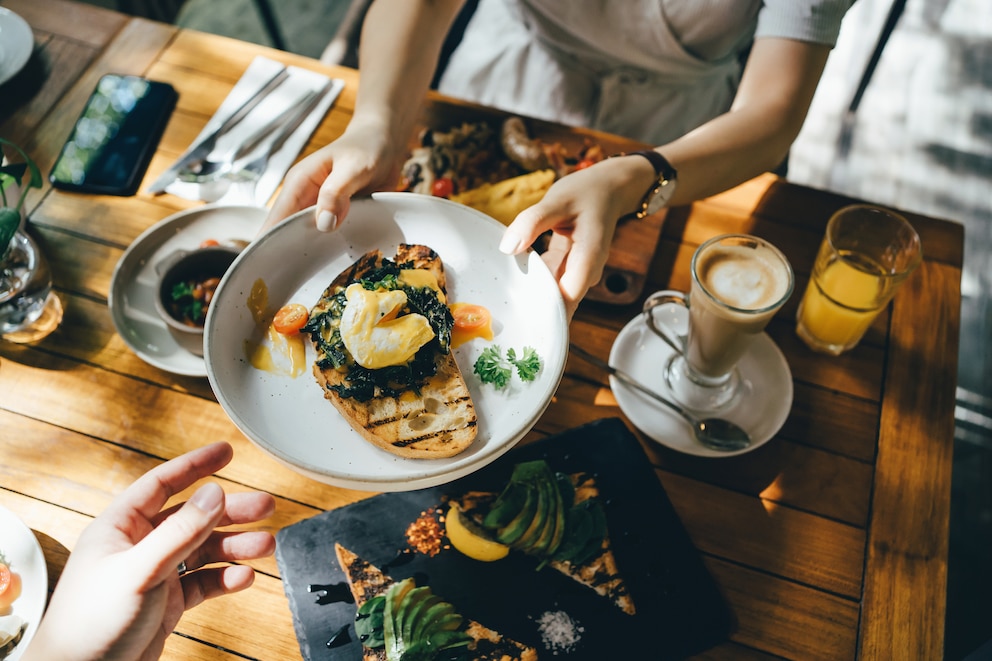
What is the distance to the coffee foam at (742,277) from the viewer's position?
130 centimetres

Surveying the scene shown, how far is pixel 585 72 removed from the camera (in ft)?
6.99

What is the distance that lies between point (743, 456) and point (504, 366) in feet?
1.83

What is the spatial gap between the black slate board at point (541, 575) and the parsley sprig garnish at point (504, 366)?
0.79ft

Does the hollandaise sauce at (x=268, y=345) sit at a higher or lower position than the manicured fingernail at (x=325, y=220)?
lower

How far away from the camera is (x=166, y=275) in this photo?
1.41 meters

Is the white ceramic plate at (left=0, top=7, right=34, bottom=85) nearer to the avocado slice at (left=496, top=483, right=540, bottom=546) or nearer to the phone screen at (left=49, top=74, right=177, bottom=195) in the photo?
the phone screen at (left=49, top=74, right=177, bottom=195)

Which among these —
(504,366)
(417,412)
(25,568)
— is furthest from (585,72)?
(25,568)

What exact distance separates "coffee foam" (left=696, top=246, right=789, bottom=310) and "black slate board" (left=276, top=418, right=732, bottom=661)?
1.21 ft

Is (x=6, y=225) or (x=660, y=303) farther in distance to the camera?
(x=660, y=303)

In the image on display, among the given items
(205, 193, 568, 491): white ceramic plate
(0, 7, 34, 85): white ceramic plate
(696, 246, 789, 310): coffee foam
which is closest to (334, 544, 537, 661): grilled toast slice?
(205, 193, 568, 491): white ceramic plate

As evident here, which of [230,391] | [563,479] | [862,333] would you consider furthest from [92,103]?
[862,333]

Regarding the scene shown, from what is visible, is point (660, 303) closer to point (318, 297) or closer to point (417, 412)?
point (417, 412)

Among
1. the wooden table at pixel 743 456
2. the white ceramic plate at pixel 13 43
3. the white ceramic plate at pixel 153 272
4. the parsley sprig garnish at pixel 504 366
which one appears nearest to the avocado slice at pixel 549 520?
the wooden table at pixel 743 456

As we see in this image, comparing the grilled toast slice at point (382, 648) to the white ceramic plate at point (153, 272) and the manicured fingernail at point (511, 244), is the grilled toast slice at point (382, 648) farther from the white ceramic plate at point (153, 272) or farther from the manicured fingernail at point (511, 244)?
the manicured fingernail at point (511, 244)
